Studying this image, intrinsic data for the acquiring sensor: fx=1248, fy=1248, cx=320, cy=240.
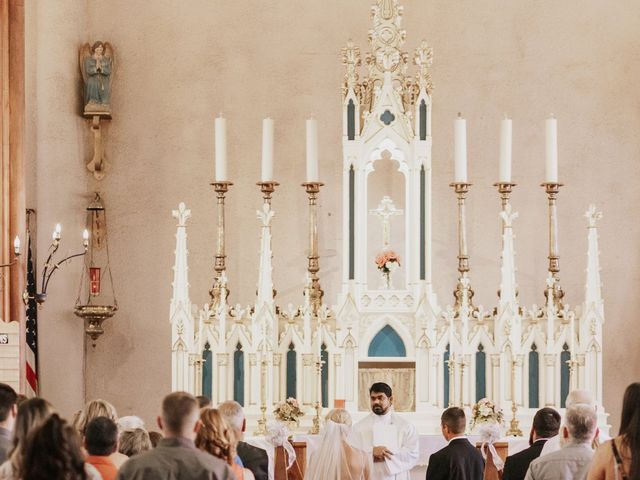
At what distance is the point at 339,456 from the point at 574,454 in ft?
8.68

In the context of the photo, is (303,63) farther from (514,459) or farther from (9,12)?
(514,459)

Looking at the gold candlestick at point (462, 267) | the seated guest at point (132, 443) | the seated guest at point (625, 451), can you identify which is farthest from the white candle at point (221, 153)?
the seated guest at point (625, 451)

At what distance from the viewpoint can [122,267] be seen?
519 inches

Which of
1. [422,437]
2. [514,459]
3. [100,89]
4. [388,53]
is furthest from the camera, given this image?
[100,89]

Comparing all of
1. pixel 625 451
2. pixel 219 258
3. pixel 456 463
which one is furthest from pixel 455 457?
pixel 219 258

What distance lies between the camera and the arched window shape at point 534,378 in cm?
1119

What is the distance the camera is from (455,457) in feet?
25.8

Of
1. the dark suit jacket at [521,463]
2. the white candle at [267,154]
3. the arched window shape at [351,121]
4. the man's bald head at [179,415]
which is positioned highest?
the arched window shape at [351,121]

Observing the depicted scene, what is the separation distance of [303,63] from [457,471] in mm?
6581

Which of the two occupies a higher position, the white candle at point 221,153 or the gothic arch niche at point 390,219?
the white candle at point 221,153

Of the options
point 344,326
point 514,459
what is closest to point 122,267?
point 344,326

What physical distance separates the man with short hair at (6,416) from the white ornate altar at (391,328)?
5011 mm

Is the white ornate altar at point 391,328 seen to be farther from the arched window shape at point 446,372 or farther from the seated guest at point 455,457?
the seated guest at point 455,457

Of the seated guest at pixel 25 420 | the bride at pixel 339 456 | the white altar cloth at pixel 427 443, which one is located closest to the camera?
the seated guest at pixel 25 420
